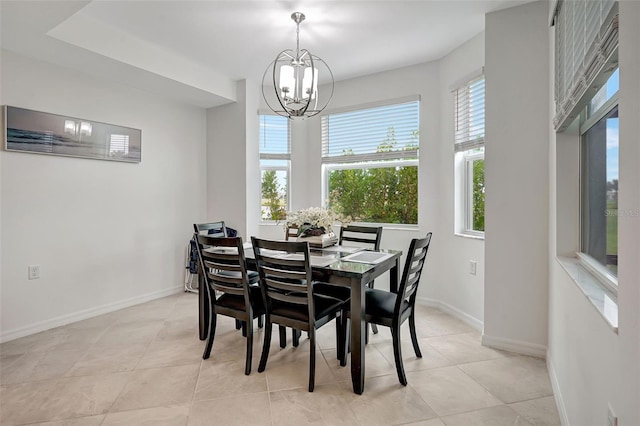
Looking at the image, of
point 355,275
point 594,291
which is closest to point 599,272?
point 594,291

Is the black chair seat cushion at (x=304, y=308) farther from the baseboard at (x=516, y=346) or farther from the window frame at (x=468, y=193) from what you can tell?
the window frame at (x=468, y=193)

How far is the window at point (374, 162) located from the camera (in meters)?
3.92

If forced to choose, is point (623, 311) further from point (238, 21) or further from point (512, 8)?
point (238, 21)

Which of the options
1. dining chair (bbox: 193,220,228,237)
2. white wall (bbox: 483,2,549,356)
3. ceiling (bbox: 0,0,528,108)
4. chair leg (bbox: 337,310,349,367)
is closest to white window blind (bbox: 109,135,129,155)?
ceiling (bbox: 0,0,528,108)

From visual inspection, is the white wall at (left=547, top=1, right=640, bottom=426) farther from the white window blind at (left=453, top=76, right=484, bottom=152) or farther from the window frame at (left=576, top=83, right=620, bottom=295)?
the white window blind at (left=453, top=76, right=484, bottom=152)

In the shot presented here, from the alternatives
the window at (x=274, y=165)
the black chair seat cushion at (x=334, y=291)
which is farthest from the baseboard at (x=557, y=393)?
the window at (x=274, y=165)

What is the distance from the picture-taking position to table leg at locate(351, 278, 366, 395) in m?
2.04

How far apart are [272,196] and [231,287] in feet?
7.65

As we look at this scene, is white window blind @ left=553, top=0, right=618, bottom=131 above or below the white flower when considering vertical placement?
above

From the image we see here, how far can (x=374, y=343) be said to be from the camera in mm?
2771

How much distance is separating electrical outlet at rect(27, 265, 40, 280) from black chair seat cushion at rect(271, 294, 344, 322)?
237 centimetres

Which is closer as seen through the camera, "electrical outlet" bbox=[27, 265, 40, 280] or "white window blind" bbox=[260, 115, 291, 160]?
"electrical outlet" bbox=[27, 265, 40, 280]

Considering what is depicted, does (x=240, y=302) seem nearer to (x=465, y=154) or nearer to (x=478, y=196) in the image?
(x=478, y=196)

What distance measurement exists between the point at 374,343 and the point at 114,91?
12.2 ft
